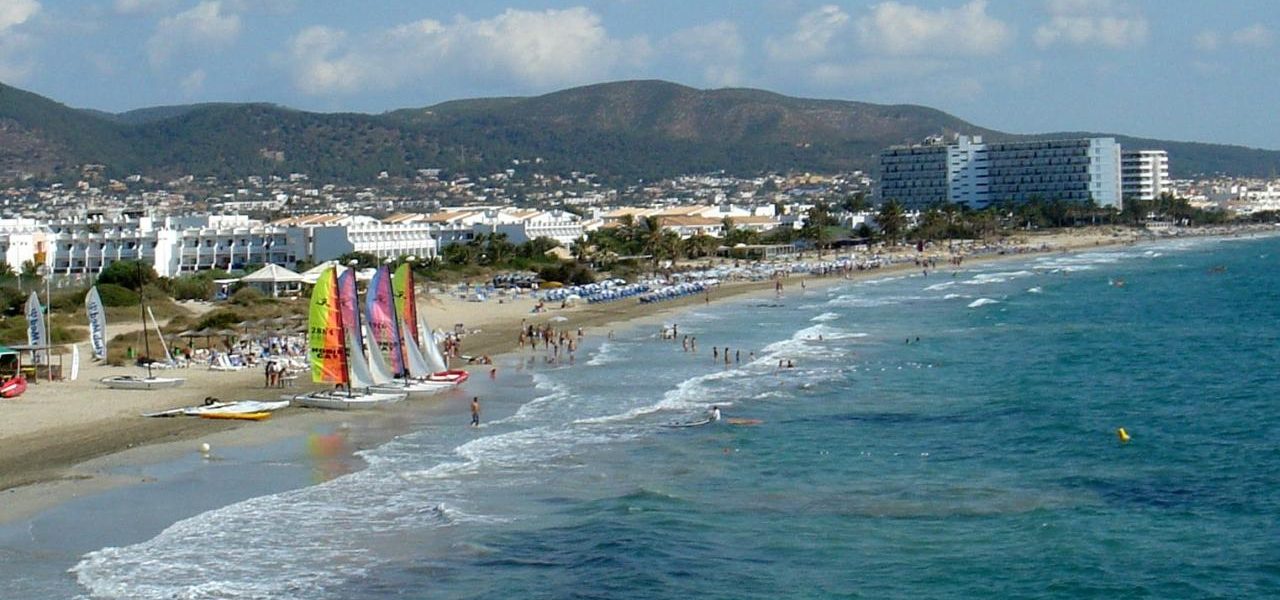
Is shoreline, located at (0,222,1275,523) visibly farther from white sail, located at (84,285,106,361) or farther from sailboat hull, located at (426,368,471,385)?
white sail, located at (84,285,106,361)

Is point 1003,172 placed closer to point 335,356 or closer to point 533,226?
point 533,226

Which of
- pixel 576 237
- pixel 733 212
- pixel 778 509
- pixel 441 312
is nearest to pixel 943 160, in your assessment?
pixel 733 212

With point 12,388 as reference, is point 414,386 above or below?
below

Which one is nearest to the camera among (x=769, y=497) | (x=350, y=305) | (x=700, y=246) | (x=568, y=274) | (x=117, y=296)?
(x=769, y=497)

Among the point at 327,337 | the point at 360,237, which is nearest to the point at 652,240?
the point at 360,237

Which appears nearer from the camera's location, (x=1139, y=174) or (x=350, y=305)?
(x=350, y=305)

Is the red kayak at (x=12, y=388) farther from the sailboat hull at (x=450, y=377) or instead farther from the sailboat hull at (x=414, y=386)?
the sailboat hull at (x=450, y=377)

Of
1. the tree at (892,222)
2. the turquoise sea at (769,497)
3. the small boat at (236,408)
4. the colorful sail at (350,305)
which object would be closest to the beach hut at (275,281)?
the turquoise sea at (769,497)
